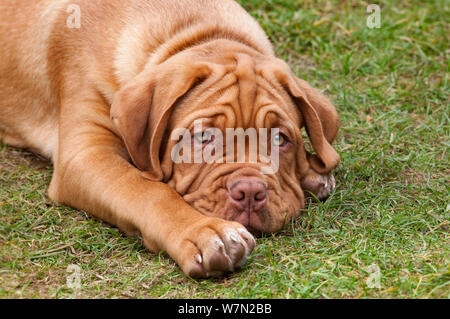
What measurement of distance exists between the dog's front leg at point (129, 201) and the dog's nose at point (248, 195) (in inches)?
6.2

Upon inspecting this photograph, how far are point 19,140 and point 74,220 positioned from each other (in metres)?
1.35

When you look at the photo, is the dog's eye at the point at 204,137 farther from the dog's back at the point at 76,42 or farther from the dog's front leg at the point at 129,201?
the dog's back at the point at 76,42

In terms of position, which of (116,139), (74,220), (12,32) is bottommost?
(74,220)

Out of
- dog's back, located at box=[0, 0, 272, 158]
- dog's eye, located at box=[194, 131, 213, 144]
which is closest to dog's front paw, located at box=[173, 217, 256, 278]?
dog's eye, located at box=[194, 131, 213, 144]

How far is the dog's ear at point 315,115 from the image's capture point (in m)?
4.41

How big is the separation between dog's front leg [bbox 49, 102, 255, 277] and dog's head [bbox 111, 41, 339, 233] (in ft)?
0.49

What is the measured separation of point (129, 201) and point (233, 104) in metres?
0.81

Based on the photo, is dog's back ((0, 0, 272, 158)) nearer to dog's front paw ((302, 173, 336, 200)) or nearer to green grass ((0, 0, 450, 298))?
green grass ((0, 0, 450, 298))

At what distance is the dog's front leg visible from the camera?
372 centimetres

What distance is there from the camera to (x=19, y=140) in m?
5.63

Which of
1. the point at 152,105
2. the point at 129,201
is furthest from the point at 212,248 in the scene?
the point at 152,105
